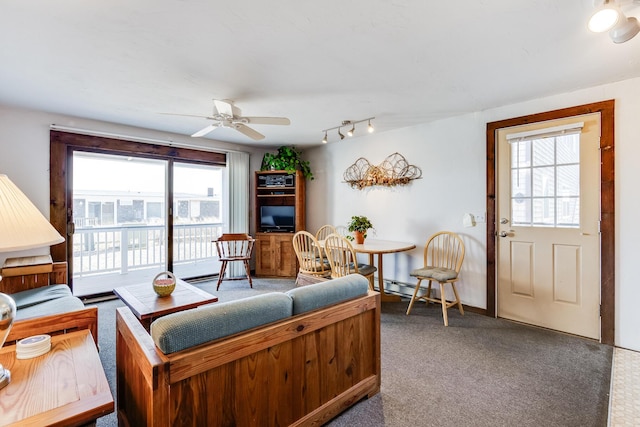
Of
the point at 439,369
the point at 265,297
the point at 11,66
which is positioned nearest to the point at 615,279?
the point at 439,369

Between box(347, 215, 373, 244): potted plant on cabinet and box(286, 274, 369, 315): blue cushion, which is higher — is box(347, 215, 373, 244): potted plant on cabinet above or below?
above

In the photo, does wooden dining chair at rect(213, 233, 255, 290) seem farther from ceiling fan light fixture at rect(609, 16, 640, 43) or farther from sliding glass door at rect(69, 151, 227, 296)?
ceiling fan light fixture at rect(609, 16, 640, 43)

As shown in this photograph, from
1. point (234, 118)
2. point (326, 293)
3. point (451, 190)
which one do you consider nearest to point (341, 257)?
point (451, 190)

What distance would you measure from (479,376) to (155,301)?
97.8 inches

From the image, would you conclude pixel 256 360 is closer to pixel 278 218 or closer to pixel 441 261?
pixel 441 261

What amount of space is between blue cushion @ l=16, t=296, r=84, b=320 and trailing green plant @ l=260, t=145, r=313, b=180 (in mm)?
3326

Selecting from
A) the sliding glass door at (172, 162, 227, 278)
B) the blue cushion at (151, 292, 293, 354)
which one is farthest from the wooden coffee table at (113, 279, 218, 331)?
the sliding glass door at (172, 162, 227, 278)

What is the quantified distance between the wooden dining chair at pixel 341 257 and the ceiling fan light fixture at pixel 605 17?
2.39 meters

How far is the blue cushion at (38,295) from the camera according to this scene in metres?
2.32

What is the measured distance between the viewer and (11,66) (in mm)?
2305

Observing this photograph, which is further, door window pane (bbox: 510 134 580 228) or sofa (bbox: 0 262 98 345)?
door window pane (bbox: 510 134 580 228)

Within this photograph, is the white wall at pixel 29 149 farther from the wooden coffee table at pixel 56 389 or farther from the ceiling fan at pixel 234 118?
the wooden coffee table at pixel 56 389

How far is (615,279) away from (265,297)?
2983mm

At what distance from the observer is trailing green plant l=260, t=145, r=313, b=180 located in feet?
16.7
